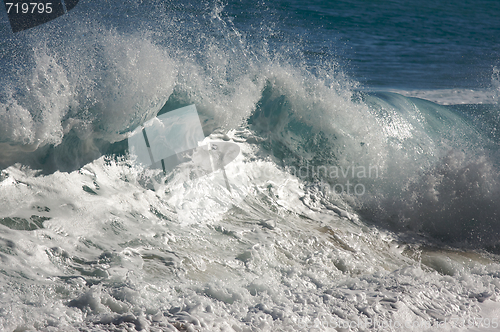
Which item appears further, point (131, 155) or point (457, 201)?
point (457, 201)

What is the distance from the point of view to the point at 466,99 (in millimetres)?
7812

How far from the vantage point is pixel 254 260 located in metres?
2.85

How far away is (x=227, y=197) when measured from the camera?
379 centimetres

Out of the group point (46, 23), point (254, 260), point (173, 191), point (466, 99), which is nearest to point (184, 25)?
point (46, 23)

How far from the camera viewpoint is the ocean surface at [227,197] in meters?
2.26

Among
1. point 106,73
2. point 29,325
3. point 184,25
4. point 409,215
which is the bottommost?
point 409,215

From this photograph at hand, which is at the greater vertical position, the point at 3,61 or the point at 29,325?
the point at 3,61

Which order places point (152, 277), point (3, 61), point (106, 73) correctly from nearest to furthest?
point (152, 277) → point (106, 73) → point (3, 61)

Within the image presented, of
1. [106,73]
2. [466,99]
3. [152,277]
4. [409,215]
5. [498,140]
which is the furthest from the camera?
[466,99]

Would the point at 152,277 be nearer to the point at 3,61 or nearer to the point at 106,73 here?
the point at 106,73

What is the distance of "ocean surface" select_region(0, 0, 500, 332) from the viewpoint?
2258mm

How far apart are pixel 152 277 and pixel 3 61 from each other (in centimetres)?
289

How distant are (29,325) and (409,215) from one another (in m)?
3.68

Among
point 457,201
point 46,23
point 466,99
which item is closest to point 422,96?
point 466,99
